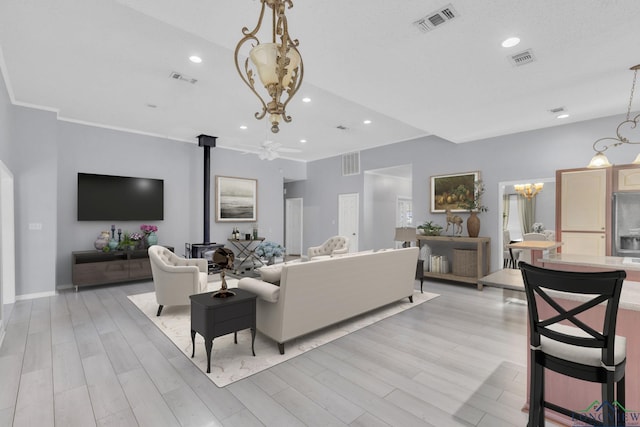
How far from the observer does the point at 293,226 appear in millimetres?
10391

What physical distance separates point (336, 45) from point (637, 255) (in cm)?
463

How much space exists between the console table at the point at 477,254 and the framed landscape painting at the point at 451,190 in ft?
2.31

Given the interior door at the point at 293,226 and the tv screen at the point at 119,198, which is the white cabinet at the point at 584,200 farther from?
the tv screen at the point at 119,198

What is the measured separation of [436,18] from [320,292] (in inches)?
105

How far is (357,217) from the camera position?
834 centimetres

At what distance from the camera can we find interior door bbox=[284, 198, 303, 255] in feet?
33.2

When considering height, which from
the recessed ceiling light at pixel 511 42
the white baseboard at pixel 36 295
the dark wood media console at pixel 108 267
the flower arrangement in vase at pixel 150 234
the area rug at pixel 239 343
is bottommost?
the area rug at pixel 239 343

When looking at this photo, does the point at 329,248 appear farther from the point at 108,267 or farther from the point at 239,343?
the point at 108,267

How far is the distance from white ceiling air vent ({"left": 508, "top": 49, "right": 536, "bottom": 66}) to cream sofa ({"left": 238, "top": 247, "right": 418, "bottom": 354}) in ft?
8.17

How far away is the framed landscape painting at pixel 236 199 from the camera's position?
24.7ft

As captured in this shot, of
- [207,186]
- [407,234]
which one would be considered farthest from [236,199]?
[407,234]

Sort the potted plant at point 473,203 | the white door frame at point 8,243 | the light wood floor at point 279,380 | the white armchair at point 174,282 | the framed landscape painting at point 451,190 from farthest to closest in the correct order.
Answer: the framed landscape painting at point 451,190, the potted plant at point 473,203, the white door frame at point 8,243, the white armchair at point 174,282, the light wood floor at point 279,380

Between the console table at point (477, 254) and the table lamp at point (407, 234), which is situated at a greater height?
the table lamp at point (407, 234)

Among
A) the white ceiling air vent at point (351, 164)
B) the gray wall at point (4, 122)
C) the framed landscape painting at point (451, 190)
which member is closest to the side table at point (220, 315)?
the gray wall at point (4, 122)
